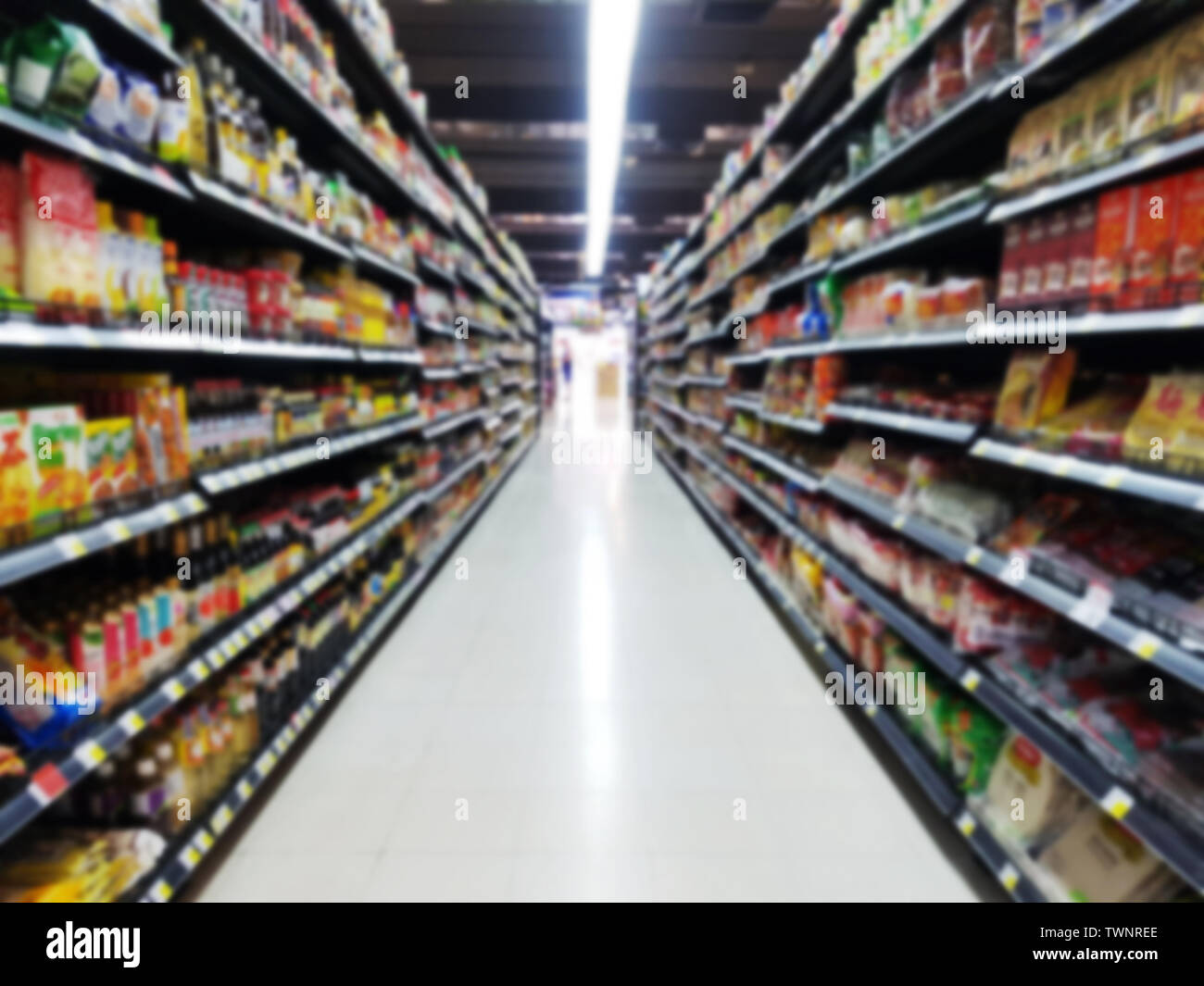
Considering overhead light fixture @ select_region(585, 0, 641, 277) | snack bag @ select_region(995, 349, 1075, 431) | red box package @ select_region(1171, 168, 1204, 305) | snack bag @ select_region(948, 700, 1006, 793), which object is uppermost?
overhead light fixture @ select_region(585, 0, 641, 277)

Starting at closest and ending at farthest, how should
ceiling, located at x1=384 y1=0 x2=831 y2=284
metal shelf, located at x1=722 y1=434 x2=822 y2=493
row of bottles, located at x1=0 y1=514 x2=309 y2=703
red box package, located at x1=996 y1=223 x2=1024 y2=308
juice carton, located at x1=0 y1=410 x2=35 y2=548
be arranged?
juice carton, located at x1=0 y1=410 x2=35 y2=548, row of bottles, located at x1=0 y1=514 x2=309 y2=703, red box package, located at x1=996 y1=223 x2=1024 y2=308, metal shelf, located at x1=722 y1=434 x2=822 y2=493, ceiling, located at x1=384 y1=0 x2=831 y2=284

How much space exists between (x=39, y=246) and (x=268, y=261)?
1.29 meters

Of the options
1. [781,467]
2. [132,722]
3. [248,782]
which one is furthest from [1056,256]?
[248,782]

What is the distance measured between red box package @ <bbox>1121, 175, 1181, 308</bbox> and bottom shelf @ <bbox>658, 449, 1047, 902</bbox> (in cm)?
133

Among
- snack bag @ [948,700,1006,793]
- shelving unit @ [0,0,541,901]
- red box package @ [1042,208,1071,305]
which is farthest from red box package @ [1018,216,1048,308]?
shelving unit @ [0,0,541,901]

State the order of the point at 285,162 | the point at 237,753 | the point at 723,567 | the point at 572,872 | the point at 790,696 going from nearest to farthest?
1. the point at 572,872
2. the point at 237,753
3. the point at 285,162
4. the point at 790,696
5. the point at 723,567

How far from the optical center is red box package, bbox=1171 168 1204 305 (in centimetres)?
140

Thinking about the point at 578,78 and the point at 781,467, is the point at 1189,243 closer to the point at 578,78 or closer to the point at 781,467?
the point at 781,467

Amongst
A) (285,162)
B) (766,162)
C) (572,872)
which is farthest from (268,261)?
(766,162)

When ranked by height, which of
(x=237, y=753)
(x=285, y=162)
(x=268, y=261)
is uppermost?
(x=285, y=162)

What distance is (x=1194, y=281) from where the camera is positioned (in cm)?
139

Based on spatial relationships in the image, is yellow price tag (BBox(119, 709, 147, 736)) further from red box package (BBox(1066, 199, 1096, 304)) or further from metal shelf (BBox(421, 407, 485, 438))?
metal shelf (BBox(421, 407, 485, 438))

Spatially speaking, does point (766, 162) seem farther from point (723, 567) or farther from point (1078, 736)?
point (1078, 736)

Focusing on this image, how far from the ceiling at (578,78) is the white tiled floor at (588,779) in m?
4.72
